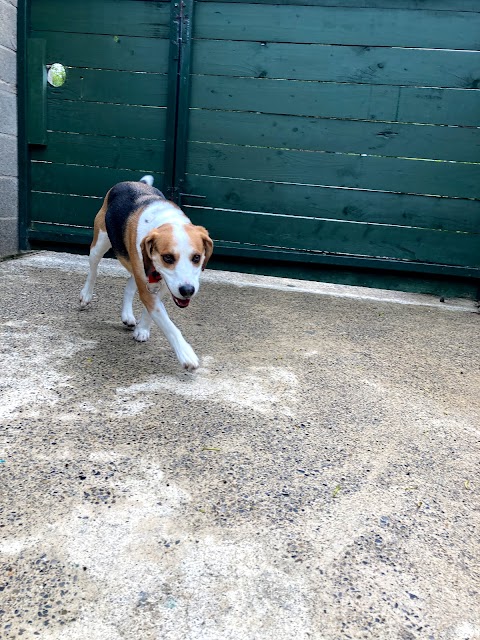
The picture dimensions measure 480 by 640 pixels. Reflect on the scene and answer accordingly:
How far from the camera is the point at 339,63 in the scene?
4504 mm

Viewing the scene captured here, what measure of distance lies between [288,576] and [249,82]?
13.8 ft

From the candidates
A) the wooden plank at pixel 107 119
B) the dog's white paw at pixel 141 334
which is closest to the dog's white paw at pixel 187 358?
the dog's white paw at pixel 141 334

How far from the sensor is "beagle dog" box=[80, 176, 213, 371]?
2.38 metres

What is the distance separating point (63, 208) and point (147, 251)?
117 inches

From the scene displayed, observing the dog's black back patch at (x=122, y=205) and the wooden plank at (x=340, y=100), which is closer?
the dog's black back patch at (x=122, y=205)

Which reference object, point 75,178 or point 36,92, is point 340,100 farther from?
point 36,92

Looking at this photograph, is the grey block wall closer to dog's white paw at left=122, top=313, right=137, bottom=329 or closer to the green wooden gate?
the green wooden gate

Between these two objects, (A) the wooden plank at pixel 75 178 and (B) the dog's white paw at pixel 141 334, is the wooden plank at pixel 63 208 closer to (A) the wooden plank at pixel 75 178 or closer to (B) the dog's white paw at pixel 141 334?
(A) the wooden plank at pixel 75 178

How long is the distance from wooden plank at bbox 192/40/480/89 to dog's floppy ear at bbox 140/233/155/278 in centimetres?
282

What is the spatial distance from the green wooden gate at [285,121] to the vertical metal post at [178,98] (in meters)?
0.01

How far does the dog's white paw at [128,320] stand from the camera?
10.5 feet

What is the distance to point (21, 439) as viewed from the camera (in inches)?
74.7

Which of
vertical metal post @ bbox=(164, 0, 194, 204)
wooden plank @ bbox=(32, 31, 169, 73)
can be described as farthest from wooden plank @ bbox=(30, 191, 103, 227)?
wooden plank @ bbox=(32, 31, 169, 73)

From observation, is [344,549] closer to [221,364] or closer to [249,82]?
[221,364]
